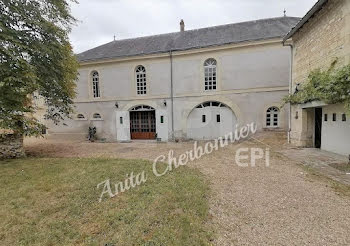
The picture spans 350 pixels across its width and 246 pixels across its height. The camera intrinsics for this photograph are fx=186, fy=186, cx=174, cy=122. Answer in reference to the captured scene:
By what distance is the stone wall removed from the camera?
235 inches

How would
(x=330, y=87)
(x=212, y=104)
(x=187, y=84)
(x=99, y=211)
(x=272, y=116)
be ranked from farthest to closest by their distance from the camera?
(x=187, y=84)
(x=212, y=104)
(x=272, y=116)
(x=330, y=87)
(x=99, y=211)

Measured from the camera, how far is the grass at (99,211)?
269 centimetres

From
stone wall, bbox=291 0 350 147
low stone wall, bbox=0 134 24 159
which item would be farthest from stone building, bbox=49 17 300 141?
low stone wall, bbox=0 134 24 159

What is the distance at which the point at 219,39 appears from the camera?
12.6m

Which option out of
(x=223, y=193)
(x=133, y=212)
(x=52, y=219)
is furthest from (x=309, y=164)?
(x=52, y=219)

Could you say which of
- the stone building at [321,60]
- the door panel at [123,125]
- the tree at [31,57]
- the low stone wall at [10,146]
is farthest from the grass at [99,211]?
the door panel at [123,125]

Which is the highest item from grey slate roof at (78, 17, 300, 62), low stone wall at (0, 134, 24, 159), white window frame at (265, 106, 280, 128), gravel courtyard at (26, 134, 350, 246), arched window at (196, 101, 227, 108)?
grey slate roof at (78, 17, 300, 62)

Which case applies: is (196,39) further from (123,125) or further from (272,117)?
(123,125)

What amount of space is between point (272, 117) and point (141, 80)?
30.0 ft

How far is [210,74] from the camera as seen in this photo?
12.3 meters

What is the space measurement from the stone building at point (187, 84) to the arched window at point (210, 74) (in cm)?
6

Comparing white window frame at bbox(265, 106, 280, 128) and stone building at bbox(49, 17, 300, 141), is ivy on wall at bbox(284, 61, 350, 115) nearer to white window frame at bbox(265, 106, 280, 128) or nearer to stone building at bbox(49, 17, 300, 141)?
white window frame at bbox(265, 106, 280, 128)

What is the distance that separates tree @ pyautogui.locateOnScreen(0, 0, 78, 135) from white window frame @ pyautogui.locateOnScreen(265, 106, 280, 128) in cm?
1116

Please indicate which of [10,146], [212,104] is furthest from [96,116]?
[212,104]
